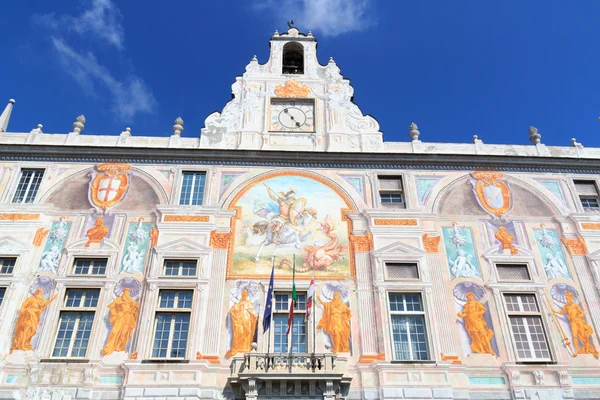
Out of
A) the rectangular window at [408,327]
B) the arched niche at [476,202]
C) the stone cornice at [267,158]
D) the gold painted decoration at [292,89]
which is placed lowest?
the rectangular window at [408,327]

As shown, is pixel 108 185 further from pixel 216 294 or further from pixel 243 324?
pixel 243 324

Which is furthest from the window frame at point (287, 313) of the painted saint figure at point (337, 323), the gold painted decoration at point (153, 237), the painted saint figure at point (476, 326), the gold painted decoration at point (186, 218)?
the painted saint figure at point (476, 326)

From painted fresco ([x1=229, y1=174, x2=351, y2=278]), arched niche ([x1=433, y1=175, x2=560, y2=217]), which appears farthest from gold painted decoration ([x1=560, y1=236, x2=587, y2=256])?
painted fresco ([x1=229, y1=174, x2=351, y2=278])

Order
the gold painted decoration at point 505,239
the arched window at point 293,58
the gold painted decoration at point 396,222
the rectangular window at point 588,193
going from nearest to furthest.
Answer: the gold painted decoration at point 505,239 → the gold painted decoration at point 396,222 → the rectangular window at point 588,193 → the arched window at point 293,58

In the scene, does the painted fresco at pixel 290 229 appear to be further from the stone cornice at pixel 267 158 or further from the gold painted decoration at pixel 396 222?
the gold painted decoration at pixel 396 222

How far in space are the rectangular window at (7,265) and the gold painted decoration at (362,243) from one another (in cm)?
1289

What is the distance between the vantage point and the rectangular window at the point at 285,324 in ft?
62.0

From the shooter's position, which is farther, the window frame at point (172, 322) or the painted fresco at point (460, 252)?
the painted fresco at point (460, 252)

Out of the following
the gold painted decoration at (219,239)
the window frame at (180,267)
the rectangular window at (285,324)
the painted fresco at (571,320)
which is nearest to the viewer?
the rectangular window at (285,324)

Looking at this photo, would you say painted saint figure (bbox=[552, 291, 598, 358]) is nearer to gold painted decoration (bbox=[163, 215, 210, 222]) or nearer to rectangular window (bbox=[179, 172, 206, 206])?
gold painted decoration (bbox=[163, 215, 210, 222])

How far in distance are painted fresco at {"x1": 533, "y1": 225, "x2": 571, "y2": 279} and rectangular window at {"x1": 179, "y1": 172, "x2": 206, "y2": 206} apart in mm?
13959

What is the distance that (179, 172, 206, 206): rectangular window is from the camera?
22406mm

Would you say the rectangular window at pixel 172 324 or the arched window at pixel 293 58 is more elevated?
the arched window at pixel 293 58

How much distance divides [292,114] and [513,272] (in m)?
12.0
